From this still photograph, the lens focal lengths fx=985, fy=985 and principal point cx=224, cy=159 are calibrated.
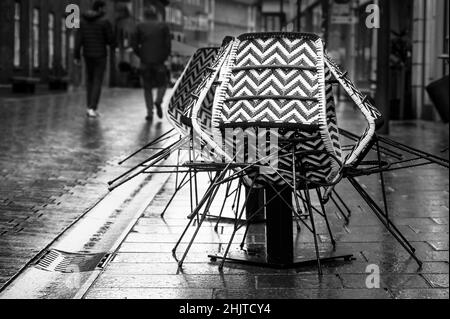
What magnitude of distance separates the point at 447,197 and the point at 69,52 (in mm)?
29208

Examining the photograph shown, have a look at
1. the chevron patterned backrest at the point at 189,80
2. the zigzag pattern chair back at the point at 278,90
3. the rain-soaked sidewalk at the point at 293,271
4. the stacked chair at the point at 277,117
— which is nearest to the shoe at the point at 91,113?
the rain-soaked sidewalk at the point at 293,271

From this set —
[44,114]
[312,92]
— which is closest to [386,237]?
[312,92]

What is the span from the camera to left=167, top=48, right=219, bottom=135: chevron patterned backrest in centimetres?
630

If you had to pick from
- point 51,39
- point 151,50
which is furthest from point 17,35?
point 151,50

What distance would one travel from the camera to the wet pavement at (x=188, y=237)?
13.0ft

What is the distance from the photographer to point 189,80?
6562 millimetres

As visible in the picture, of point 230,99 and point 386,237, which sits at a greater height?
point 230,99

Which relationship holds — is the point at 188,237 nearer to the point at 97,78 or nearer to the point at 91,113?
the point at 91,113

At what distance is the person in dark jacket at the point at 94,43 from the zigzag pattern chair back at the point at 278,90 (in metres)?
12.3
